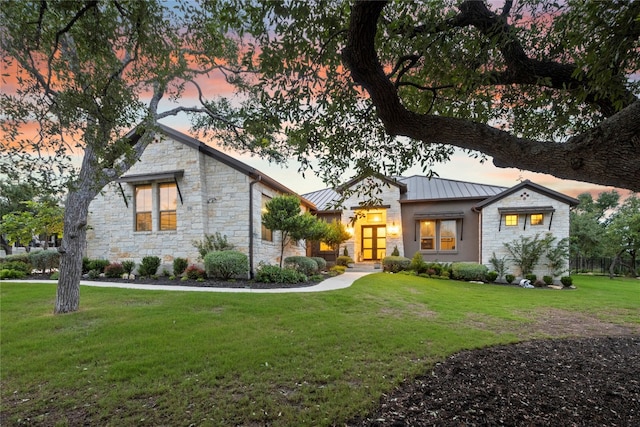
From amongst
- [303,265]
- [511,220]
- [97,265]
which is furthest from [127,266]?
[511,220]

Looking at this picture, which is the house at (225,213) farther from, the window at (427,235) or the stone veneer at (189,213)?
the window at (427,235)

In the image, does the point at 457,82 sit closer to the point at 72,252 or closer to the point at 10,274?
the point at 72,252

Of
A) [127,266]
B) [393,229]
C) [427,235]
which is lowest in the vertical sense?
[127,266]

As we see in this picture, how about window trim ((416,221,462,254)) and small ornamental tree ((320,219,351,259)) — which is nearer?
small ornamental tree ((320,219,351,259))

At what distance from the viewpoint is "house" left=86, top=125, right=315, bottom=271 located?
39.4 ft

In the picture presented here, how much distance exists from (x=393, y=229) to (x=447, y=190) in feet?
13.6

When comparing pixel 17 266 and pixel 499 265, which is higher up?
pixel 17 266

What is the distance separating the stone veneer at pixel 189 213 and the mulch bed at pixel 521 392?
357 inches

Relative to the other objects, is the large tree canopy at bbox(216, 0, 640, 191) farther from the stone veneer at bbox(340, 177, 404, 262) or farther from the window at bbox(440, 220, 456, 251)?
the window at bbox(440, 220, 456, 251)

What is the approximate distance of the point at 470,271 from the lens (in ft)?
48.3

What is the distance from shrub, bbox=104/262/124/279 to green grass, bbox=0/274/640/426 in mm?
3160

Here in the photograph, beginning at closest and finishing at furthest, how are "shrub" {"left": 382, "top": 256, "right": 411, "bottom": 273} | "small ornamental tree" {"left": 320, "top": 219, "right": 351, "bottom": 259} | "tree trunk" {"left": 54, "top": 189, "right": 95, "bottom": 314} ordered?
"tree trunk" {"left": 54, "top": 189, "right": 95, "bottom": 314} < "shrub" {"left": 382, "top": 256, "right": 411, "bottom": 273} < "small ornamental tree" {"left": 320, "top": 219, "right": 351, "bottom": 259}

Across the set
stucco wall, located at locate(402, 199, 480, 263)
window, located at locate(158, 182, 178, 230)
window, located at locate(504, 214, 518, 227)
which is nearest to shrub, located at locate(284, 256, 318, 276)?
window, located at locate(158, 182, 178, 230)

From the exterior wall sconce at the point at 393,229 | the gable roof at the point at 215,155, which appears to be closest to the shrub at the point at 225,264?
the gable roof at the point at 215,155
